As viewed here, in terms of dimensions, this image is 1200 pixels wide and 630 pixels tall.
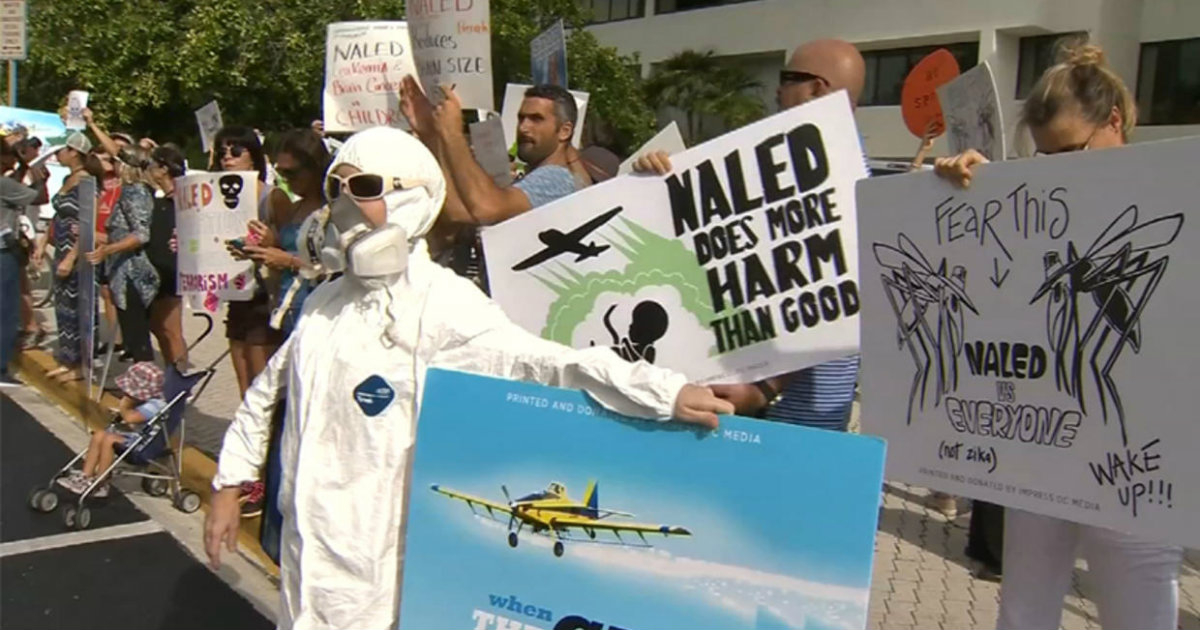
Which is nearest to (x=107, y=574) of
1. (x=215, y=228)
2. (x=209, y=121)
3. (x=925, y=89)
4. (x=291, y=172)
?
(x=215, y=228)

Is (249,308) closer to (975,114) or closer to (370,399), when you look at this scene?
(370,399)

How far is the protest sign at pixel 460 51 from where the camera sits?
4082 mm

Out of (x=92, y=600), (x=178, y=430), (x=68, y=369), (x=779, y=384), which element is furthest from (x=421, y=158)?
(x=68, y=369)

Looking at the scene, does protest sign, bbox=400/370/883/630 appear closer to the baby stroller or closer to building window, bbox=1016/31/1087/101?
the baby stroller

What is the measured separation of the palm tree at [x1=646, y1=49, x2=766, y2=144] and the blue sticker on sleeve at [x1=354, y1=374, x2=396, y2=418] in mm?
28852

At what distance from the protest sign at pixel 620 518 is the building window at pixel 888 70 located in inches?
1073

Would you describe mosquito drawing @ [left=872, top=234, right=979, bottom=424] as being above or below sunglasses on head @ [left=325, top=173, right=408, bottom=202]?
below

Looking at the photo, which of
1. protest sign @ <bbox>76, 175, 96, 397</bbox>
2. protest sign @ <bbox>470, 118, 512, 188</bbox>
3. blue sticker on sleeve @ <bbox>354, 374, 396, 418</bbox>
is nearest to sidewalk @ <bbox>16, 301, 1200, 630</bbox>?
protest sign @ <bbox>76, 175, 96, 397</bbox>

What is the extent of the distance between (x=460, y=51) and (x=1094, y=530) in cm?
278

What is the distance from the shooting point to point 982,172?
8.15ft

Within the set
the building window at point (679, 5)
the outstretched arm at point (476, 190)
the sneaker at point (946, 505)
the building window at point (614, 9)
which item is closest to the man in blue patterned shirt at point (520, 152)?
the outstretched arm at point (476, 190)

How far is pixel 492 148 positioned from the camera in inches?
165

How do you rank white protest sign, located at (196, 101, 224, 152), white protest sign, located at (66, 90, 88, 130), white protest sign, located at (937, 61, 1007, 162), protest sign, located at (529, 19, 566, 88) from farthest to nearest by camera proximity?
white protest sign, located at (66, 90, 88, 130), white protest sign, located at (196, 101, 224, 152), protest sign, located at (529, 19, 566, 88), white protest sign, located at (937, 61, 1007, 162)

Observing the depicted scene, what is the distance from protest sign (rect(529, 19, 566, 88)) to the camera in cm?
555
